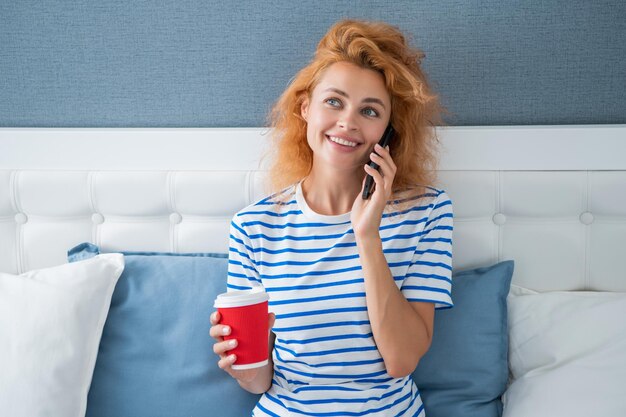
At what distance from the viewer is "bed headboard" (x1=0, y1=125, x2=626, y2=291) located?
5.13 ft

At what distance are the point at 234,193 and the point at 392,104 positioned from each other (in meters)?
0.51

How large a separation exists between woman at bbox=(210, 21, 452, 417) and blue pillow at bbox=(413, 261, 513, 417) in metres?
0.07

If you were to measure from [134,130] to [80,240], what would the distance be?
36 cm

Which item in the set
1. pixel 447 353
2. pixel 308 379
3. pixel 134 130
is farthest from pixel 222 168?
pixel 447 353

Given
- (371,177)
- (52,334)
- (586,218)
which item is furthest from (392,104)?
(52,334)

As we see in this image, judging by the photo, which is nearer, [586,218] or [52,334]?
[52,334]

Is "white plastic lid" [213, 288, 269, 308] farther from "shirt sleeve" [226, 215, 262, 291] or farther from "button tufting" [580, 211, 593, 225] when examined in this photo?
"button tufting" [580, 211, 593, 225]

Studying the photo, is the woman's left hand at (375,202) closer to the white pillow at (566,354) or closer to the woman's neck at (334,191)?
the woman's neck at (334,191)

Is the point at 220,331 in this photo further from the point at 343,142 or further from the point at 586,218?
the point at 586,218

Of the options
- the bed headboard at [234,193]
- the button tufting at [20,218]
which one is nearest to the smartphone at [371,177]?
the bed headboard at [234,193]

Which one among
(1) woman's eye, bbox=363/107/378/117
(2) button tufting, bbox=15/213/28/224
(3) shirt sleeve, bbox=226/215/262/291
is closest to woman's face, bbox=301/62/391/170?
(1) woman's eye, bbox=363/107/378/117

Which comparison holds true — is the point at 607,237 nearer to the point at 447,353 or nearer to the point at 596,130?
the point at 596,130

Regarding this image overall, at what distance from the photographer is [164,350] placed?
152 cm

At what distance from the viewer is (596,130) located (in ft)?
5.12
